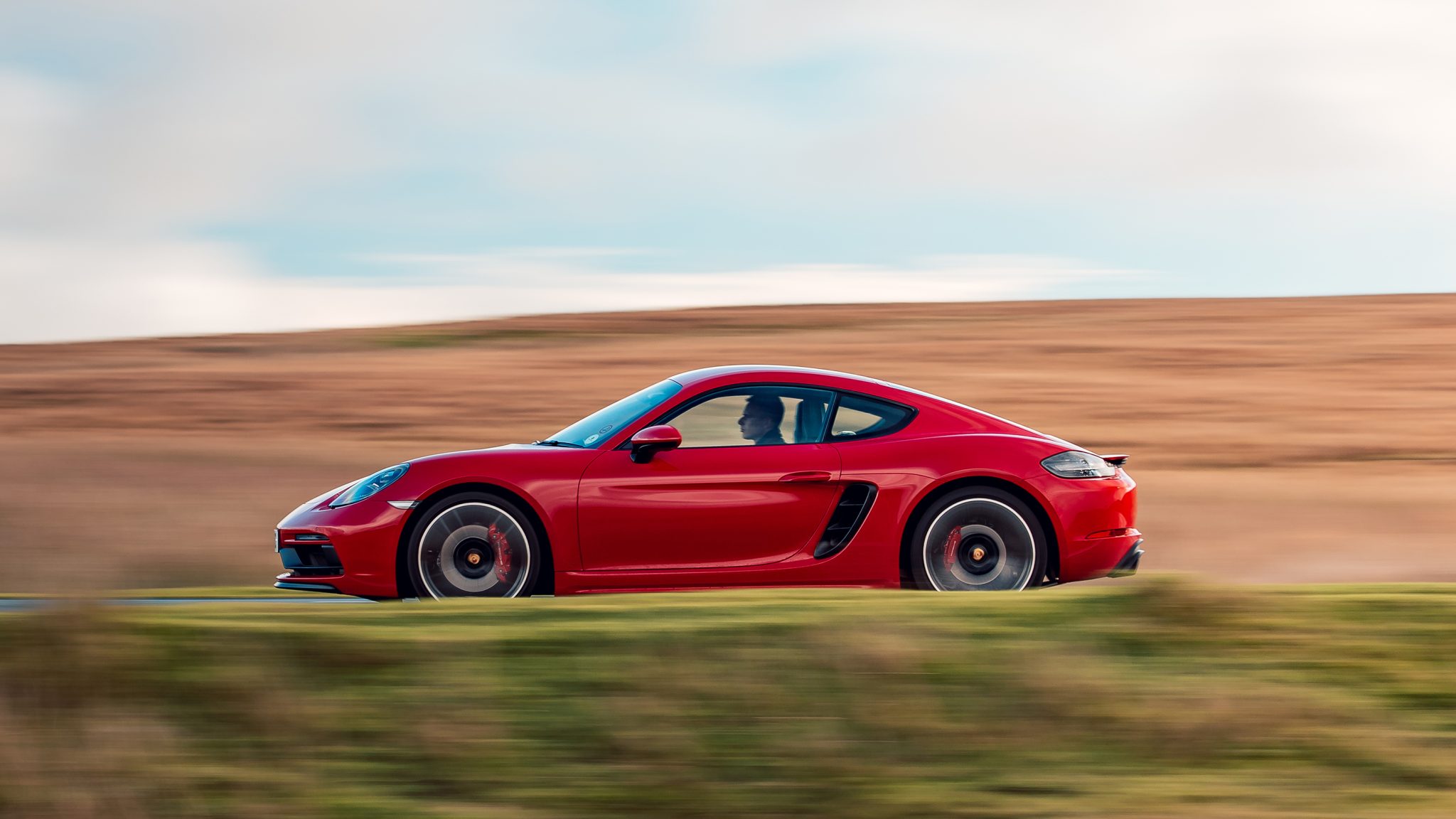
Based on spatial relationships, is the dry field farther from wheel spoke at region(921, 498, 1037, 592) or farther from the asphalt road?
wheel spoke at region(921, 498, 1037, 592)

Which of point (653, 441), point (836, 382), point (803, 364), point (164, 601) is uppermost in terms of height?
point (803, 364)

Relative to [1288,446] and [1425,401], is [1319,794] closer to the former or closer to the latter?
[1288,446]

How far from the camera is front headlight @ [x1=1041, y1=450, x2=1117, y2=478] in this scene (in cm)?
705

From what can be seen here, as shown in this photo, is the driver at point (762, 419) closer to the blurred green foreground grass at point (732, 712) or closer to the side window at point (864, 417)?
the side window at point (864, 417)

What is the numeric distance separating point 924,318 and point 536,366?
9.20 metres

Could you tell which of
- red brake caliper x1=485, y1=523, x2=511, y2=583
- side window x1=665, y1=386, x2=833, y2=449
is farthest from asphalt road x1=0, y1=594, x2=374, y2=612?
side window x1=665, y1=386, x2=833, y2=449

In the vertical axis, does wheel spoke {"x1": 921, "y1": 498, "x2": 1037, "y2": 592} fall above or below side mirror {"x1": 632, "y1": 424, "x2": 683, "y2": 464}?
below

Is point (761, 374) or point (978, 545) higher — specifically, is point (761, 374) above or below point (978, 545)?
above

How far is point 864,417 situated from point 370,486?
236cm

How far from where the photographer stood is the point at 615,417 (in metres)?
7.29

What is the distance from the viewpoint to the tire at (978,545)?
6863 mm

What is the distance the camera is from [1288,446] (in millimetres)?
15031

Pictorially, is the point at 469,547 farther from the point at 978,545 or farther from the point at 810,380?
the point at 978,545

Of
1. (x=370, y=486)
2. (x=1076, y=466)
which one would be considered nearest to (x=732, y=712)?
(x=370, y=486)
